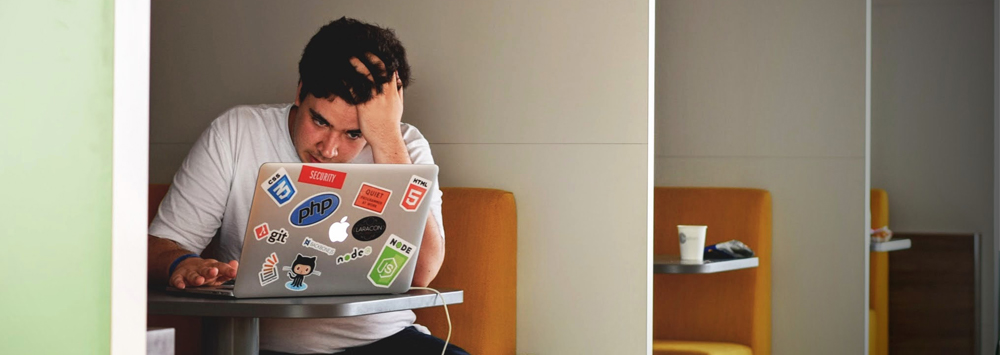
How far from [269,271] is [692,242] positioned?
66.5 inches

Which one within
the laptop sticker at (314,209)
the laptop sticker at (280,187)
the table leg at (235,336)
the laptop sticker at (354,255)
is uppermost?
the laptop sticker at (280,187)

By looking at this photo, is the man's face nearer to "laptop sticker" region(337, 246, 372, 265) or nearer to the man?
the man

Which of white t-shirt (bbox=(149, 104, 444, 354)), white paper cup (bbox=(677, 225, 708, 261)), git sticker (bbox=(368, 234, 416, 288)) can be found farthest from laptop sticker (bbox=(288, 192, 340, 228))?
white paper cup (bbox=(677, 225, 708, 261))

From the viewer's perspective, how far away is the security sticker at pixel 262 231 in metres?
1.72

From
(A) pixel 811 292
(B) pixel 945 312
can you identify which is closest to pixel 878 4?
(B) pixel 945 312

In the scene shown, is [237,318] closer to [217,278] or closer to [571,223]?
[217,278]

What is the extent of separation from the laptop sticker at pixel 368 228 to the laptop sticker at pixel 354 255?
2 cm

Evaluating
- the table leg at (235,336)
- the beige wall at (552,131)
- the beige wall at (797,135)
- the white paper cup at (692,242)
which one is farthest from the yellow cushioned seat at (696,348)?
the table leg at (235,336)

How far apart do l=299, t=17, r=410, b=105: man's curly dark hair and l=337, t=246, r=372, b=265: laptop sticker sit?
2.42ft

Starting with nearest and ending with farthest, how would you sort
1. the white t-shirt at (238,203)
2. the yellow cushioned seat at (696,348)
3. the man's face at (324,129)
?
the white t-shirt at (238,203) < the man's face at (324,129) < the yellow cushioned seat at (696,348)

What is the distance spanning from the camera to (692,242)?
3109 mm

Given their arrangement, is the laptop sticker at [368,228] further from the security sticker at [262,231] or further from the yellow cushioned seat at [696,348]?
the yellow cushioned seat at [696,348]

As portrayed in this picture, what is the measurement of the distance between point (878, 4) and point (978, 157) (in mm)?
910

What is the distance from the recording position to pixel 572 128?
2668 millimetres
